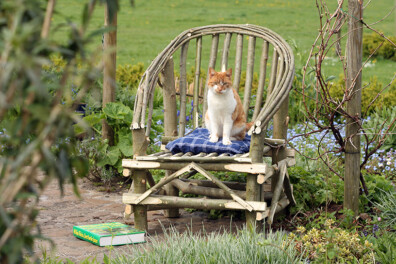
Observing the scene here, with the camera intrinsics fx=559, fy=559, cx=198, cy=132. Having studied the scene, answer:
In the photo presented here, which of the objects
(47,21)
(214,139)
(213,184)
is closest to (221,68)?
(214,139)

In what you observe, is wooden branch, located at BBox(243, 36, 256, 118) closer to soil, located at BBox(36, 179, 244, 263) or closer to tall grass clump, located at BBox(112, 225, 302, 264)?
soil, located at BBox(36, 179, 244, 263)

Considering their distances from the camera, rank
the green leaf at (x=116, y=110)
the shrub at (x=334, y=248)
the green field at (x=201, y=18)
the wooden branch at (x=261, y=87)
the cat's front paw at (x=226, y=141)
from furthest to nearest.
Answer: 1. the green field at (x=201, y=18)
2. the green leaf at (x=116, y=110)
3. the wooden branch at (x=261, y=87)
4. the cat's front paw at (x=226, y=141)
5. the shrub at (x=334, y=248)

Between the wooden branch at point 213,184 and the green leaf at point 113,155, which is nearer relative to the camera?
the wooden branch at point 213,184

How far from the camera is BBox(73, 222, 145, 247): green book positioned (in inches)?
129

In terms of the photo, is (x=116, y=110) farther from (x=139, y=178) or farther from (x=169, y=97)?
(x=139, y=178)

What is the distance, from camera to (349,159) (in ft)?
11.5

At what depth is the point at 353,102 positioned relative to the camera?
11.4 feet

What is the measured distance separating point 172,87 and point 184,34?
41 centimetres

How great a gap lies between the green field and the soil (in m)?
7.10

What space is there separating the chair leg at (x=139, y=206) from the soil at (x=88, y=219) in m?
0.08

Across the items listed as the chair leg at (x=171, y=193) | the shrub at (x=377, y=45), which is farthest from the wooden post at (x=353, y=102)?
the shrub at (x=377, y=45)

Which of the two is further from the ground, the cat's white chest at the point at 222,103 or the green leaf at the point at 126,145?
the cat's white chest at the point at 222,103

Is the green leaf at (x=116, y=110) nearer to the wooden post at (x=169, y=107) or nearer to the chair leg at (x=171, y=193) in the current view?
the wooden post at (x=169, y=107)

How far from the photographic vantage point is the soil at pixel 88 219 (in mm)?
3281
